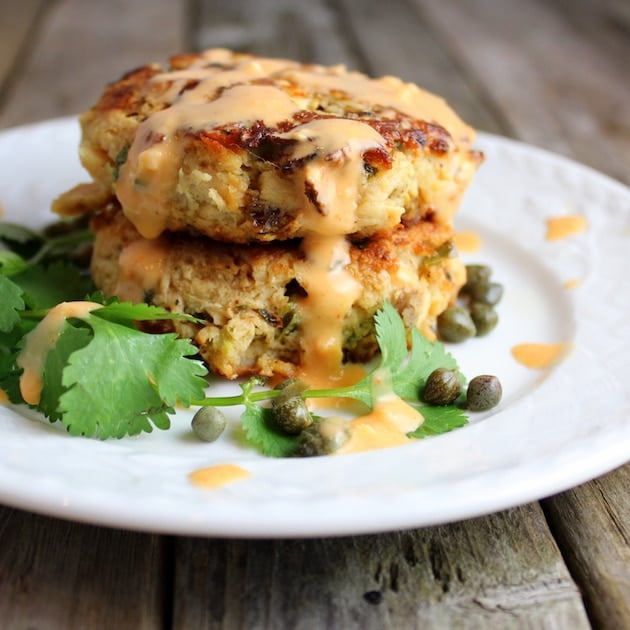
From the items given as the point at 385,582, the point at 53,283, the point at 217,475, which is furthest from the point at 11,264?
the point at 385,582

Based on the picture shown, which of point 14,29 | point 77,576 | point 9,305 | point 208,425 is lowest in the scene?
point 14,29

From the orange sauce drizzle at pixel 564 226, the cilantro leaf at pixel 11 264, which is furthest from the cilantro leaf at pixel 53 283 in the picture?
the orange sauce drizzle at pixel 564 226

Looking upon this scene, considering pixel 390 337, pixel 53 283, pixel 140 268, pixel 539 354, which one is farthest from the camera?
pixel 53 283

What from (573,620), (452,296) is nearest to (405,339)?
(452,296)

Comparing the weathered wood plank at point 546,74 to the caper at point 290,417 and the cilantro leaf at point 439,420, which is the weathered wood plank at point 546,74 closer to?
the cilantro leaf at point 439,420

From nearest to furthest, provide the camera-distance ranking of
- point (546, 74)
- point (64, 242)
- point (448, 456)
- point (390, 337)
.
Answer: point (448, 456), point (390, 337), point (64, 242), point (546, 74)

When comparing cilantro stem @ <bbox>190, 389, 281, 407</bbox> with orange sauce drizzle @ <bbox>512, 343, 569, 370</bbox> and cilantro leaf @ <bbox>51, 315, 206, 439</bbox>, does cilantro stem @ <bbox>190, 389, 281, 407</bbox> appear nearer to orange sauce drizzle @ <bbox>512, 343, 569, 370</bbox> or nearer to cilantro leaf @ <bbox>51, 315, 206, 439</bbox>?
cilantro leaf @ <bbox>51, 315, 206, 439</bbox>

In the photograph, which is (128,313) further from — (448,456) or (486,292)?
(486,292)

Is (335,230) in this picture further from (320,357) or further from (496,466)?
(496,466)
